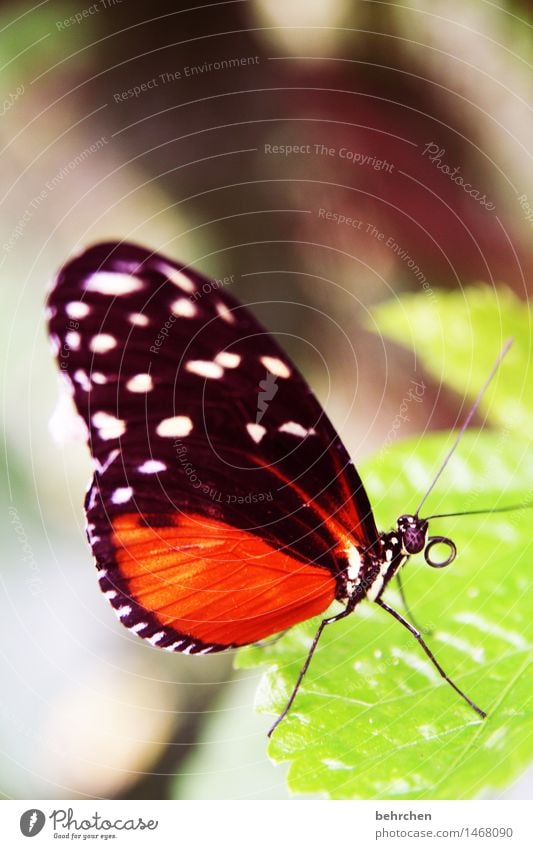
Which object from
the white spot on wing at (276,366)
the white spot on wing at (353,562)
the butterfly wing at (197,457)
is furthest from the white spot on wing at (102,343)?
the white spot on wing at (353,562)

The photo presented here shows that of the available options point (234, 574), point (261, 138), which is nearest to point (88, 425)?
point (234, 574)

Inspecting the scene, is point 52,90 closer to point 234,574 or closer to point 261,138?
point 261,138

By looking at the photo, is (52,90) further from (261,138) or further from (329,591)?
(329,591)

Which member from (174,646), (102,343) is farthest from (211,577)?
(102,343)

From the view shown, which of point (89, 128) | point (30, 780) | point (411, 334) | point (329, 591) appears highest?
point (89, 128)

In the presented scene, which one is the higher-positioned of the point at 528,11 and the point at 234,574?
the point at 528,11
